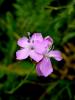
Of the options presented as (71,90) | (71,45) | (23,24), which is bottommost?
(71,90)

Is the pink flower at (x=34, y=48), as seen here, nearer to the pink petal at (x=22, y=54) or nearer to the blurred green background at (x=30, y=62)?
the pink petal at (x=22, y=54)

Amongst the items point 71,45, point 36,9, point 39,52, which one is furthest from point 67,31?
point 39,52

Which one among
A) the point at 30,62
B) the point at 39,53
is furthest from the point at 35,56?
the point at 30,62

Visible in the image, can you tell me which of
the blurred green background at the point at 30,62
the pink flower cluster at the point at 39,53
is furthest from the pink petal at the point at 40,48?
the blurred green background at the point at 30,62

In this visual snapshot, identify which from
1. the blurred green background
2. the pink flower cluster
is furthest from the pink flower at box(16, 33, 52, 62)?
the blurred green background

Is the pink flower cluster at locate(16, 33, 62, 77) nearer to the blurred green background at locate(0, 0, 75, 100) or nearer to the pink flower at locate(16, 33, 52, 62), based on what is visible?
the pink flower at locate(16, 33, 52, 62)

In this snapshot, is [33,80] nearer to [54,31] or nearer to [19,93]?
[19,93]

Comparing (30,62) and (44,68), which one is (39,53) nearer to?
(44,68)
